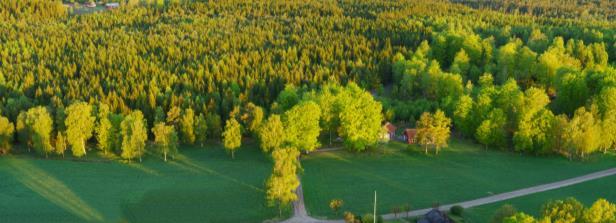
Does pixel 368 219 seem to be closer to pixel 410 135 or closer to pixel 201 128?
pixel 410 135

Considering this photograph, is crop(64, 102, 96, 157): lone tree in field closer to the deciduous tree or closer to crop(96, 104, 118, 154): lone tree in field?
crop(96, 104, 118, 154): lone tree in field

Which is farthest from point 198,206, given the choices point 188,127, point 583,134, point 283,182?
point 583,134

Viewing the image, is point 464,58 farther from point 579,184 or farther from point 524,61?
point 579,184

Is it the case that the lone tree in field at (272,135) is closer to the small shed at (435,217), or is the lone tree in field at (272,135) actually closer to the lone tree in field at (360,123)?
the lone tree in field at (360,123)

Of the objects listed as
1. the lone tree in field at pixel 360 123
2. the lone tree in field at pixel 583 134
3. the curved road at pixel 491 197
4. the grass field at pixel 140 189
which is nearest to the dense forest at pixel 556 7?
the lone tree in field at pixel 583 134

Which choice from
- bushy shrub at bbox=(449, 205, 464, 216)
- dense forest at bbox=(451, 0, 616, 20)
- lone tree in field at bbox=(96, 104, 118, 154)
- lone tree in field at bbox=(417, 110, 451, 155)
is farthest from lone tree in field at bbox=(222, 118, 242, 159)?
dense forest at bbox=(451, 0, 616, 20)

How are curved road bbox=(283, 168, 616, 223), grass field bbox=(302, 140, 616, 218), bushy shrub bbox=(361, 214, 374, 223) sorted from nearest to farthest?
bushy shrub bbox=(361, 214, 374, 223), curved road bbox=(283, 168, 616, 223), grass field bbox=(302, 140, 616, 218)

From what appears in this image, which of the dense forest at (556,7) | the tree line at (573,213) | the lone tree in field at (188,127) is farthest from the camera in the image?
the dense forest at (556,7)
